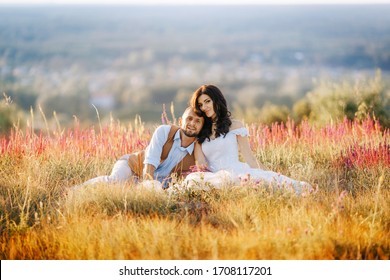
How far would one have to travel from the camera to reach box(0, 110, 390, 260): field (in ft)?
13.1

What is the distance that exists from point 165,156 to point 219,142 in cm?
50

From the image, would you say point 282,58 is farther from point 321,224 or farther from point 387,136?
point 321,224

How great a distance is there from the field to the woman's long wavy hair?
72 cm

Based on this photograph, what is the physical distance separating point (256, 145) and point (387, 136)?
1492 mm

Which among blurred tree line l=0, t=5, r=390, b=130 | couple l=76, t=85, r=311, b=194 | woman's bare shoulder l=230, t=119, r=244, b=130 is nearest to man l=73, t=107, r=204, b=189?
couple l=76, t=85, r=311, b=194

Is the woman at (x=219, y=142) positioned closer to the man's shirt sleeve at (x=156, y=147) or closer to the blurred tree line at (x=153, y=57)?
the man's shirt sleeve at (x=156, y=147)

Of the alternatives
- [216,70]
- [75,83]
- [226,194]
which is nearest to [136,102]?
[75,83]

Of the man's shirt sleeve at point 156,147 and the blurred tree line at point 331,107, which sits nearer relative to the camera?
the man's shirt sleeve at point 156,147

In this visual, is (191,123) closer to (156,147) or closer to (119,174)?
(156,147)

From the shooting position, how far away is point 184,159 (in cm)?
551

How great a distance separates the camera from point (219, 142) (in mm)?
5449

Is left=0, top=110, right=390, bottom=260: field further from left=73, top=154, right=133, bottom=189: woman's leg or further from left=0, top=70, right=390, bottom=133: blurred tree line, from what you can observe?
left=0, top=70, right=390, bottom=133: blurred tree line

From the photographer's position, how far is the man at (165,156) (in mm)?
5285

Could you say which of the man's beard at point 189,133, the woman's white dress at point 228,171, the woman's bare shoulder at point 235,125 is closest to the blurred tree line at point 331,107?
the woman's bare shoulder at point 235,125
